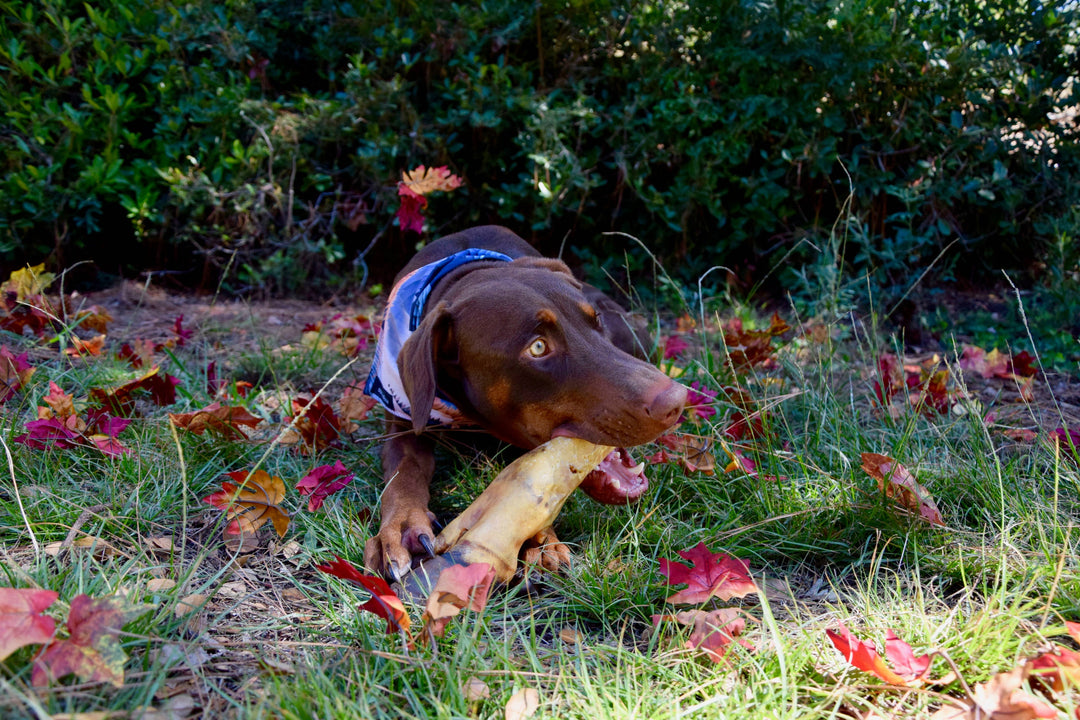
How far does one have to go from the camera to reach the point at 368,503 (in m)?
2.60

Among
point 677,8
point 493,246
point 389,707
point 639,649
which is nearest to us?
point 389,707

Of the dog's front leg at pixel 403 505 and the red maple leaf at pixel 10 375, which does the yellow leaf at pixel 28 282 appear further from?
the dog's front leg at pixel 403 505

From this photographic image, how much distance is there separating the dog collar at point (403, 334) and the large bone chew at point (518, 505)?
22.7 inches

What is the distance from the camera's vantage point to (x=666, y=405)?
2.06 metres

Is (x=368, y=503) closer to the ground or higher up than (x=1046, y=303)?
closer to the ground

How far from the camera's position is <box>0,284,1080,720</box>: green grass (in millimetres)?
1516

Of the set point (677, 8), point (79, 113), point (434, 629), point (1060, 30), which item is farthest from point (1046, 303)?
point (79, 113)

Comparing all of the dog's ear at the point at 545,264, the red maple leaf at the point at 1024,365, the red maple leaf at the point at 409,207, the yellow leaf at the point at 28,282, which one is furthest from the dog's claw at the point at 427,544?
the yellow leaf at the point at 28,282

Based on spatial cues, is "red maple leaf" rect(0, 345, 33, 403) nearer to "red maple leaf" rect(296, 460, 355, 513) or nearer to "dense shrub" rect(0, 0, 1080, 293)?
"red maple leaf" rect(296, 460, 355, 513)

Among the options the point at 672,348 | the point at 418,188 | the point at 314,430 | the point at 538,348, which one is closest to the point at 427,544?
the point at 538,348

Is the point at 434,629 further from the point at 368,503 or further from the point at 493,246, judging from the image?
the point at 493,246

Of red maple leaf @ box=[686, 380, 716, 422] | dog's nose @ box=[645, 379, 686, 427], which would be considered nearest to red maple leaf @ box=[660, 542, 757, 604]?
dog's nose @ box=[645, 379, 686, 427]

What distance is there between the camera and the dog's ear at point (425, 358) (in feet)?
7.50

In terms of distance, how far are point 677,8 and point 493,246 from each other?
7.68 ft
